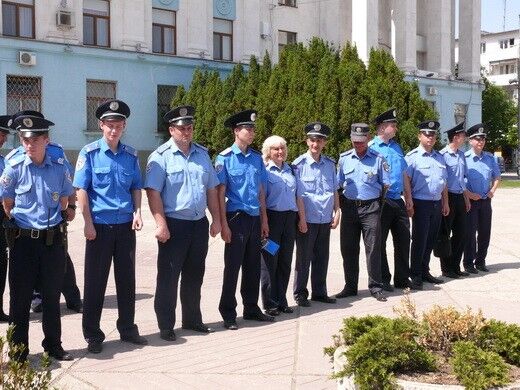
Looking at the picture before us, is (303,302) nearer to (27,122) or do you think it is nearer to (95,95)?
(27,122)

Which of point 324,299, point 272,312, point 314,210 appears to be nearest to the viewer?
point 272,312

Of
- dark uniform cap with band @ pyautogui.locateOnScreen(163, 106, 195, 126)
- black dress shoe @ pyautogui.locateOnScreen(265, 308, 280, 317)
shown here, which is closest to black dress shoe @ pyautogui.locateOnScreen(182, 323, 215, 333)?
black dress shoe @ pyautogui.locateOnScreen(265, 308, 280, 317)

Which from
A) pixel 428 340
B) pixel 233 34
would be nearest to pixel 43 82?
pixel 233 34

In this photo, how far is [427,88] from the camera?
41125mm

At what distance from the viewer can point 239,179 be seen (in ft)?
23.2

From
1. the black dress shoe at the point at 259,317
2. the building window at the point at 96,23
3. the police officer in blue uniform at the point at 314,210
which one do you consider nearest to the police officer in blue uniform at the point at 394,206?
the police officer in blue uniform at the point at 314,210

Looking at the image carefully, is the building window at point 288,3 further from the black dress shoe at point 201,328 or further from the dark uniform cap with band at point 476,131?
the black dress shoe at point 201,328

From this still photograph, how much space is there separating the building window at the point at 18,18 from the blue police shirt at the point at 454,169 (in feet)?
68.4

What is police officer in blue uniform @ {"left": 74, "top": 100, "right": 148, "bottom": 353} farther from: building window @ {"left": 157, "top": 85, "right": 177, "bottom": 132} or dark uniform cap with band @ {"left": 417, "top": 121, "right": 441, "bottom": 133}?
building window @ {"left": 157, "top": 85, "right": 177, "bottom": 132}

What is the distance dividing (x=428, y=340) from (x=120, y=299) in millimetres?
2760

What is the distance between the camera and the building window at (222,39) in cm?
3319

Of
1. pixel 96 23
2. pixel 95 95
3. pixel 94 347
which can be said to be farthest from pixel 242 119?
pixel 96 23

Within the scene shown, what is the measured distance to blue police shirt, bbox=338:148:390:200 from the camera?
8.36 meters

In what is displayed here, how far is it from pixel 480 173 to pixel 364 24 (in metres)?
28.3
